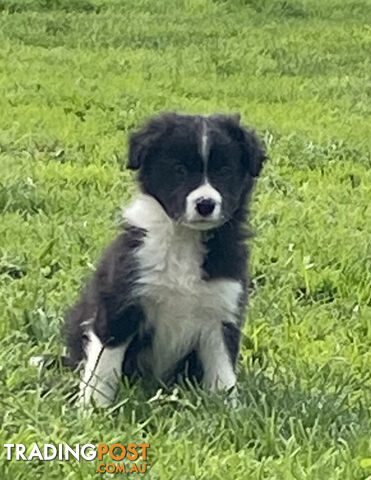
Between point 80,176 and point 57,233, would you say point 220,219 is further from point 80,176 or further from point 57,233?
point 80,176

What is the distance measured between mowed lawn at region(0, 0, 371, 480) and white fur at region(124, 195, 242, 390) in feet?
0.53

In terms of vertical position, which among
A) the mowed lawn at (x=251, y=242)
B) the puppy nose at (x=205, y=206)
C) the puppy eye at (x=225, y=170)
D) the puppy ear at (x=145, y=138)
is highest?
the puppy ear at (x=145, y=138)

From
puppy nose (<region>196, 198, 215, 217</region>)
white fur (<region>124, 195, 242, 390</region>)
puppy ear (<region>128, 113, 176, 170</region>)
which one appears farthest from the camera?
puppy ear (<region>128, 113, 176, 170</region>)

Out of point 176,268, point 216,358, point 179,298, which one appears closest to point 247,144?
point 176,268

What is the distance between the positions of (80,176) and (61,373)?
3.91 m

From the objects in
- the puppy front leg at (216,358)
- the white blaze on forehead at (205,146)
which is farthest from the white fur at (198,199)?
the puppy front leg at (216,358)

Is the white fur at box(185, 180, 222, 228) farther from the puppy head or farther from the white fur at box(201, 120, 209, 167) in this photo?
the white fur at box(201, 120, 209, 167)

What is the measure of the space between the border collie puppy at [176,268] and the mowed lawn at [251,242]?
6.0 inches

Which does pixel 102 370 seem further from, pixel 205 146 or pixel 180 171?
pixel 205 146

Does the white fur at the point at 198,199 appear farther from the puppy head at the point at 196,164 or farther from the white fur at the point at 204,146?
the white fur at the point at 204,146

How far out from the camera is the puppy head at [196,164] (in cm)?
494

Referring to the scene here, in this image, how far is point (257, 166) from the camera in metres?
5.21

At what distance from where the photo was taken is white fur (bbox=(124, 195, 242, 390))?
499cm

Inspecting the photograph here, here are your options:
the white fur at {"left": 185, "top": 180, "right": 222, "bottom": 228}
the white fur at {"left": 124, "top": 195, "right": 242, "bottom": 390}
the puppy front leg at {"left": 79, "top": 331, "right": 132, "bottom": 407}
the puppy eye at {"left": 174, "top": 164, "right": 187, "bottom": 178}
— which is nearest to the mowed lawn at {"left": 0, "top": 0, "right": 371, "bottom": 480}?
the puppy front leg at {"left": 79, "top": 331, "right": 132, "bottom": 407}
